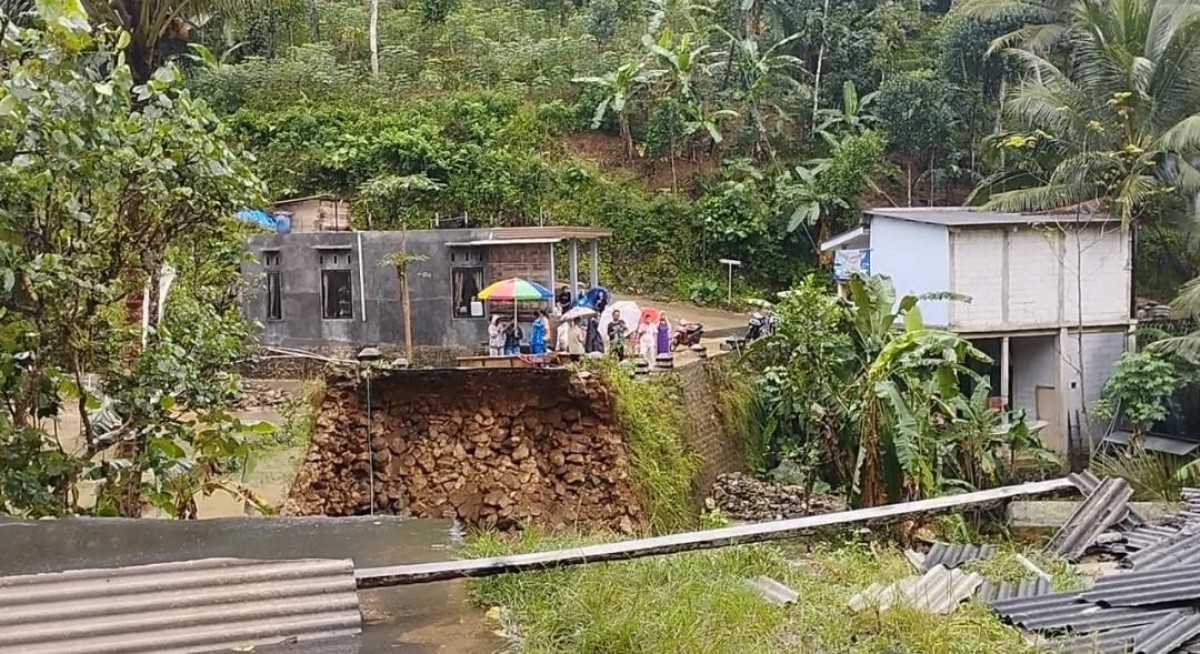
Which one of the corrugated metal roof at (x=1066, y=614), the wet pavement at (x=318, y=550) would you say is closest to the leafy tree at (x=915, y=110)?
the corrugated metal roof at (x=1066, y=614)

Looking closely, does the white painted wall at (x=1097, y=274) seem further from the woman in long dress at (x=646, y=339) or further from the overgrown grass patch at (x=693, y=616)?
the overgrown grass patch at (x=693, y=616)

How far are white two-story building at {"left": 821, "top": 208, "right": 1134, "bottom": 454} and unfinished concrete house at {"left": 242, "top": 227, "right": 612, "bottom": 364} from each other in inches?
210

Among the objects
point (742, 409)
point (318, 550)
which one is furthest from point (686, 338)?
point (318, 550)

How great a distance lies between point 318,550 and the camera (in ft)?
14.1

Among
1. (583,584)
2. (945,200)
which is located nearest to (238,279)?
(583,584)

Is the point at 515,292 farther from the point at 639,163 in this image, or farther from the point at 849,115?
the point at 849,115

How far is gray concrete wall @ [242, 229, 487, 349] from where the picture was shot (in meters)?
17.5

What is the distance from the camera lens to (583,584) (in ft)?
14.0

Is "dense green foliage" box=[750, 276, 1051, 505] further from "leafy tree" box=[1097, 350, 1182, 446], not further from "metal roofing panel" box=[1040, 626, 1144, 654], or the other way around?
"metal roofing panel" box=[1040, 626, 1144, 654]

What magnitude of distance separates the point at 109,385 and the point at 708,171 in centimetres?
2340

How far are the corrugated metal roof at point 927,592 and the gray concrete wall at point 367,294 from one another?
40.7 feet

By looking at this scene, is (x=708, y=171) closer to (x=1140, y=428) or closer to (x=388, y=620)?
(x=1140, y=428)

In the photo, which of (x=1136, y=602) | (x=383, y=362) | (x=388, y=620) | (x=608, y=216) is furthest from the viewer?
(x=608, y=216)

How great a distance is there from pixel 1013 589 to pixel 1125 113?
1503 centimetres
